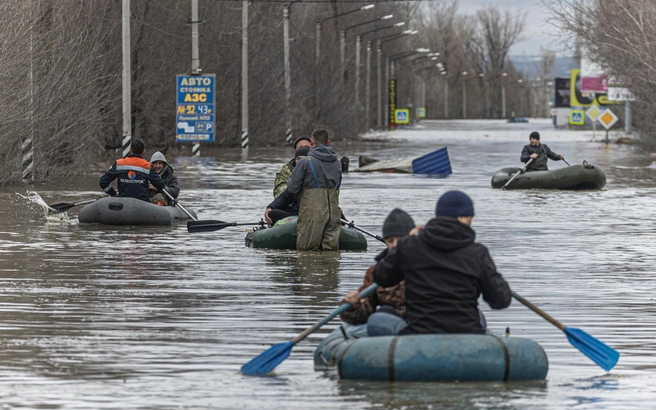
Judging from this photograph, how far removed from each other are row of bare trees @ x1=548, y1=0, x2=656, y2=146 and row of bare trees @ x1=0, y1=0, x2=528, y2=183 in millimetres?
14123

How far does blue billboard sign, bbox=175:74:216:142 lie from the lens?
49875mm

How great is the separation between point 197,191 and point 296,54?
45.9 m

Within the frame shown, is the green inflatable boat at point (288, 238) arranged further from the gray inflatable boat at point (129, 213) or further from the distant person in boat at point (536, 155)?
the distant person in boat at point (536, 155)

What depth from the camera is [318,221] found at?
17484 millimetres

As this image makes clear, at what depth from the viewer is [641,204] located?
2827 centimetres

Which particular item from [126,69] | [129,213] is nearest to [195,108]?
[126,69]

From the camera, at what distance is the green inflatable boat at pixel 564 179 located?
32.8m

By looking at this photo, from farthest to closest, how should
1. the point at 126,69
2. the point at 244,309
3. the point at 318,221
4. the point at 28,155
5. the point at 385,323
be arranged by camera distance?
the point at 126,69
the point at 28,155
the point at 318,221
the point at 244,309
the point at 385,323

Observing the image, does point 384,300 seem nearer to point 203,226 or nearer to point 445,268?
point 445,268

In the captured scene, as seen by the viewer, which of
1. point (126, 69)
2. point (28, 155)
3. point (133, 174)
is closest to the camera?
point (133, 174)

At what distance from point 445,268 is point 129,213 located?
13.1 meters

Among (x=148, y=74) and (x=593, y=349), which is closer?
(x=593, y=349)

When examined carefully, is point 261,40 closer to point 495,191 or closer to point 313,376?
point 495,191

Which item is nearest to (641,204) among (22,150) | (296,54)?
(22,150)
